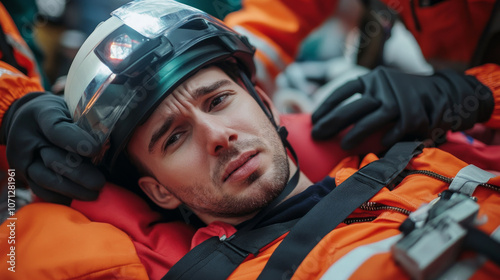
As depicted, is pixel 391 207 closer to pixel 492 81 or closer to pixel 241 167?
pixel 241 167

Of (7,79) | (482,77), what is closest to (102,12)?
(7,79)

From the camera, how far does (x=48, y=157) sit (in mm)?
Answer: 1177

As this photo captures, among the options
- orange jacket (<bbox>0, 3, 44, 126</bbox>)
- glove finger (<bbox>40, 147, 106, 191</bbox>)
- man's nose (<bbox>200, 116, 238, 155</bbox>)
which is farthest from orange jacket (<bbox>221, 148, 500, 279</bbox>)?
orange jacket (<bbox>0, 3, 44, 126</bbox>)

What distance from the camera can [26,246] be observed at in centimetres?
109

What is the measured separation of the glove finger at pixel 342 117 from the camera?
53.7 inches

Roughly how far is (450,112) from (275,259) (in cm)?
85

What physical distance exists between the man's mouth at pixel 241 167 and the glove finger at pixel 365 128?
442mm

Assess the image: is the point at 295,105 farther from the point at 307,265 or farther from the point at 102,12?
the point at 307,265

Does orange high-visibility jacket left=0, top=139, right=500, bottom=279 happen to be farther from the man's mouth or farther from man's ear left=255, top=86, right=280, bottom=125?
man's ear left=255, top=86, right=280, bottom=125

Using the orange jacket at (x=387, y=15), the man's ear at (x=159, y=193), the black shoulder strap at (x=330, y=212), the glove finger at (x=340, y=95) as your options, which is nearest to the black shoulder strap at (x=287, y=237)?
the black shoulder strap at (x=330, y=212)

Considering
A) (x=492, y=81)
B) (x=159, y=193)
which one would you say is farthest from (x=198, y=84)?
(x=492, y=81)

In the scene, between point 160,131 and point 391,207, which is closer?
point 391,207

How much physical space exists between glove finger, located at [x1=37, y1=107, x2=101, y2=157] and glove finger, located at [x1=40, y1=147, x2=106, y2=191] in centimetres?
5

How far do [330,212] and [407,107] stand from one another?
0.53 meters
